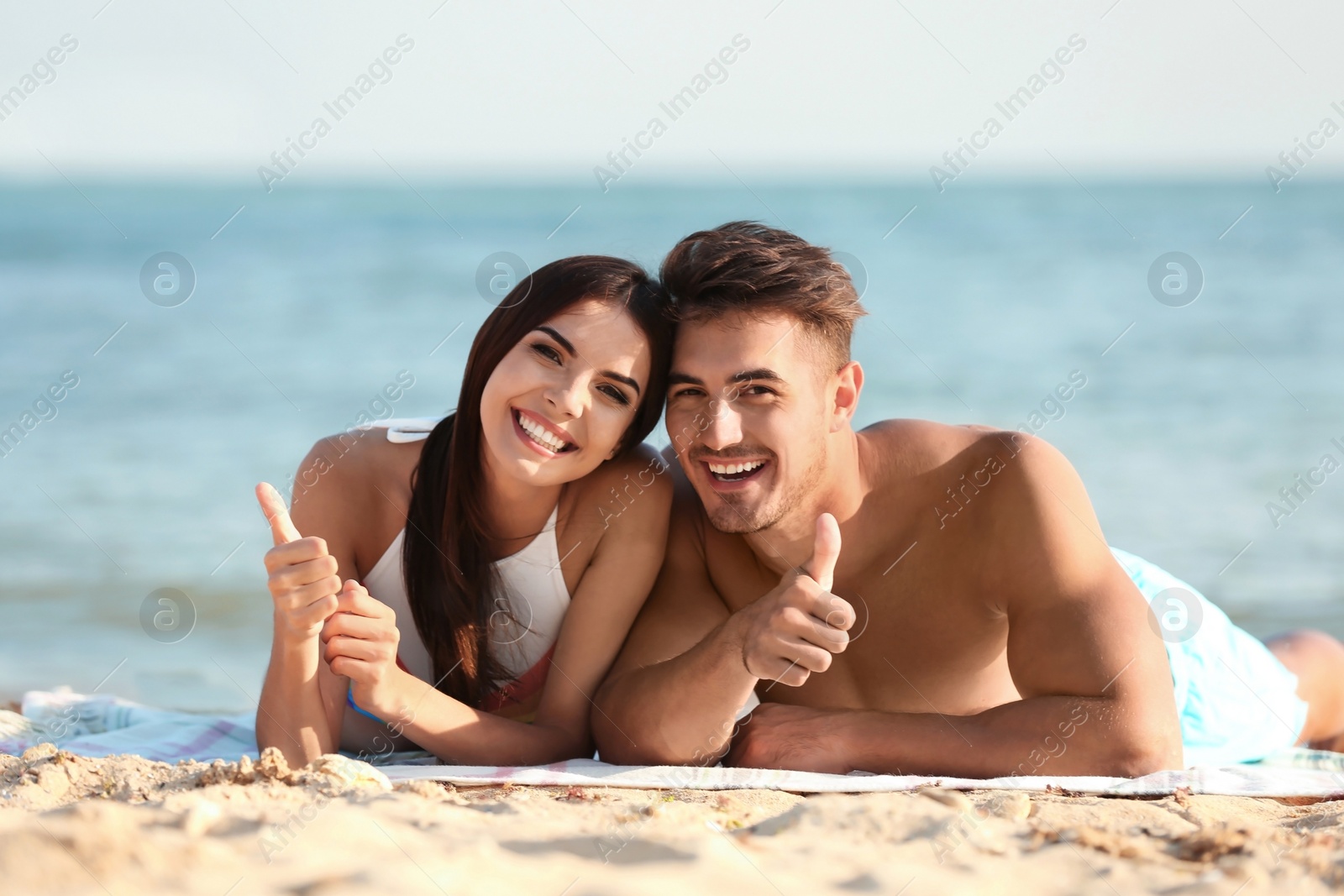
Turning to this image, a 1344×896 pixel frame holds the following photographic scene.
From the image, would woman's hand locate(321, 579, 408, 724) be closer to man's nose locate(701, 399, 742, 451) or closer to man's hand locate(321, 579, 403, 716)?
man's hand locate(321, 579, 403, 716)

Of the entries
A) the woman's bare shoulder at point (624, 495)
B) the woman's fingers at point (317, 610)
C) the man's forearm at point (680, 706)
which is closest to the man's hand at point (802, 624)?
the man's forearm at point (680, 706)

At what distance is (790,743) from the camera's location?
3439 millimetres

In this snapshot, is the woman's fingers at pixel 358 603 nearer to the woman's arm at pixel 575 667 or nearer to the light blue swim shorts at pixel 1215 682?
the woman's arm at pixel 575 667

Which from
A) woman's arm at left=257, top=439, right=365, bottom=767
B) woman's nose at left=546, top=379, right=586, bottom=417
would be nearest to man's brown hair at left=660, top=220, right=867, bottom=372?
woman's nose at left=546, top=379, right=586, bottom=417

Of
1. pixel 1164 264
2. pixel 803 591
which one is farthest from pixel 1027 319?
pixel 803 591

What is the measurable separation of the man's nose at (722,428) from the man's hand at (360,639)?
1.06m

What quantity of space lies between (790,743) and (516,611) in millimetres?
987

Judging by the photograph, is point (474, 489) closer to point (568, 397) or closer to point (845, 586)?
point (568, 397)

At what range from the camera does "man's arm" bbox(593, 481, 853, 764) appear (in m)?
2.99

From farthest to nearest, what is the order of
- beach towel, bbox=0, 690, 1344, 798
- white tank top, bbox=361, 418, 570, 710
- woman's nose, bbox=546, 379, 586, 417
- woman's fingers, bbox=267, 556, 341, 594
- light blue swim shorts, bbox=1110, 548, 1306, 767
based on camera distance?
light blue swim shorts, bbox=1110, 548, 1306, 767 < white tank top, bbox=361, 418, 570, 710 < woman's nose, bbox=546, 379, 586, 417 < beach towel, bbox=0, 690, 1344, 798 < woman's fingers, bbox=267, 556, 341, 594

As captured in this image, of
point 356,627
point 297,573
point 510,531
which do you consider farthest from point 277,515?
point 510,531

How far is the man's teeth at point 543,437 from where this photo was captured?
344 centimetres

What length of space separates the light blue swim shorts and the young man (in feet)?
0.83

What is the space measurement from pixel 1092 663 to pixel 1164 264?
20.5 meters
